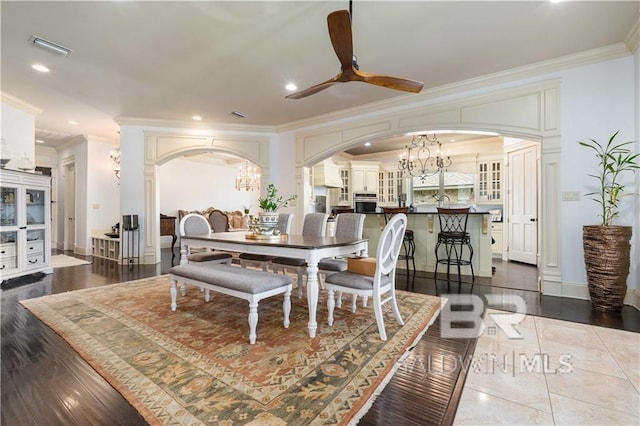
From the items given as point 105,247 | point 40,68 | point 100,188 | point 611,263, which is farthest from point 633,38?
point 100,188

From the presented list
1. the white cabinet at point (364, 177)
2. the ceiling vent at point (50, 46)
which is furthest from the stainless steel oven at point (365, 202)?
the ceiling vent at point (50, 46)

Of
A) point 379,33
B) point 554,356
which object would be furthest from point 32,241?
point 554,356

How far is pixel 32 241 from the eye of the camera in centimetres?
451

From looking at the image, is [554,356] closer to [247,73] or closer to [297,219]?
[247,73]

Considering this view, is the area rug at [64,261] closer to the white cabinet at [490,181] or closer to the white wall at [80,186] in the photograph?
the white wall at [80,186]

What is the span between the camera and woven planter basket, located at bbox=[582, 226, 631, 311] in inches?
114

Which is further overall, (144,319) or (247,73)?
(247,73)

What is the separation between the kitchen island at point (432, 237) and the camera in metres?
4.57

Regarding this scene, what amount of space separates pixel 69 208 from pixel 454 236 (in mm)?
9216

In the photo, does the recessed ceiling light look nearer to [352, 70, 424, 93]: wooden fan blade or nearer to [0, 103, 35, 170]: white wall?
[0, 103, 35, 170]: white wall

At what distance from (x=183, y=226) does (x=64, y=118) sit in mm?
4319

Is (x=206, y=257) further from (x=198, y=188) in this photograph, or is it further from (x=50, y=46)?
(x=198, y=188)

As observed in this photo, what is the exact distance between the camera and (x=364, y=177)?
842 centimetres

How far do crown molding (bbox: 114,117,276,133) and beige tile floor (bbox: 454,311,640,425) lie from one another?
5334mm
